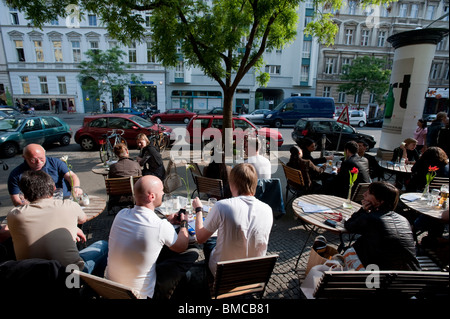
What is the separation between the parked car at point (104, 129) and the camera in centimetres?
1036

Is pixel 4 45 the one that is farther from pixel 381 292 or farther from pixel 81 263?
pixel 381 292

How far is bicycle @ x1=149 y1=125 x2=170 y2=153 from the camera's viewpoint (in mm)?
9494

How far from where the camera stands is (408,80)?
9078mm

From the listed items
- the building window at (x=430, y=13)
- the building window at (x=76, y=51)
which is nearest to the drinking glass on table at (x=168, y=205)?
the building window at (x=430, y=13)

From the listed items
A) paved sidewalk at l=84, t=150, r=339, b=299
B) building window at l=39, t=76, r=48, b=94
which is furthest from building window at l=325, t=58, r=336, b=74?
building window at l=39, t=76, r=48, b=94

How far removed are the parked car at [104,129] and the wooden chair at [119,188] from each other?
640 cm

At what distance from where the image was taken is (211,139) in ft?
37.1

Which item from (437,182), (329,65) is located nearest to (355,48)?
(329,65)

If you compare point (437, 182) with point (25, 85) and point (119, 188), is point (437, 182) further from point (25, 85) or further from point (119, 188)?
point (25, 85)

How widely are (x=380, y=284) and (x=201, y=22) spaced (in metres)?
7.17

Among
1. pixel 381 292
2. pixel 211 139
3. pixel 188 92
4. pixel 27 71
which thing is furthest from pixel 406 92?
pixel 27 71

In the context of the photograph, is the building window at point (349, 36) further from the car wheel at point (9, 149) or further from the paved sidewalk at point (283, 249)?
the car wheel at point (9, 149)

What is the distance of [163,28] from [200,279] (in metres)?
6.44

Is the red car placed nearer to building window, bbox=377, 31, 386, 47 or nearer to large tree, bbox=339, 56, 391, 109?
large tree, bbox=339, 56, 391, 109
